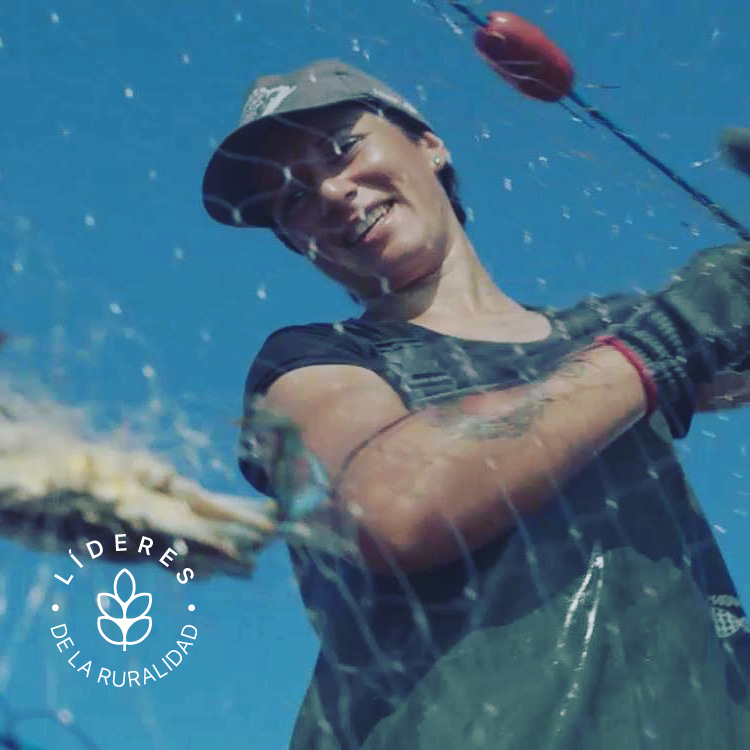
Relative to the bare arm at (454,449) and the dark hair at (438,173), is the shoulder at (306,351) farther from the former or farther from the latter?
the dark hair at (438,173)

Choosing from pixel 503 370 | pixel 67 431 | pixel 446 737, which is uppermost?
pixel 67 431

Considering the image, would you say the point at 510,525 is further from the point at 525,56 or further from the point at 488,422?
the point at 525,56

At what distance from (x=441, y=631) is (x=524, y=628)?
44mm

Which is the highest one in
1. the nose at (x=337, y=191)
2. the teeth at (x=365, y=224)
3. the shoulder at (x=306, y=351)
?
the nose at (x=337, y=191)

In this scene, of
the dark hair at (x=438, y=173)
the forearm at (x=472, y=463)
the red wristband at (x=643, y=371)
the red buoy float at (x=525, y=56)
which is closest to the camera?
the forearm at (x=472, y=463)

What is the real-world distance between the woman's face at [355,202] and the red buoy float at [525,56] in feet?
0.71

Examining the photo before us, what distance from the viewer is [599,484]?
0.86 meters

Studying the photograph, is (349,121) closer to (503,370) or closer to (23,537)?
(503,370)

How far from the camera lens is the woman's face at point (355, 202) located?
1012 mm

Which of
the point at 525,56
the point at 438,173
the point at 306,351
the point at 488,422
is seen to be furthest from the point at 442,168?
the point at 488,422

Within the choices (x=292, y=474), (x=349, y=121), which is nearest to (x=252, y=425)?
(x=292, y=474)

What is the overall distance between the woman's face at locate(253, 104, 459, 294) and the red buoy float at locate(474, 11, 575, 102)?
0.22 meters

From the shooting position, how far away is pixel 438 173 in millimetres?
1197

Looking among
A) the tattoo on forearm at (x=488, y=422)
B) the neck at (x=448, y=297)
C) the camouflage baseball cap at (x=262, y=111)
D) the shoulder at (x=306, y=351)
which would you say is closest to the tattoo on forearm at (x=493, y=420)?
the tattoo on forearm at (x=488, y=422)
